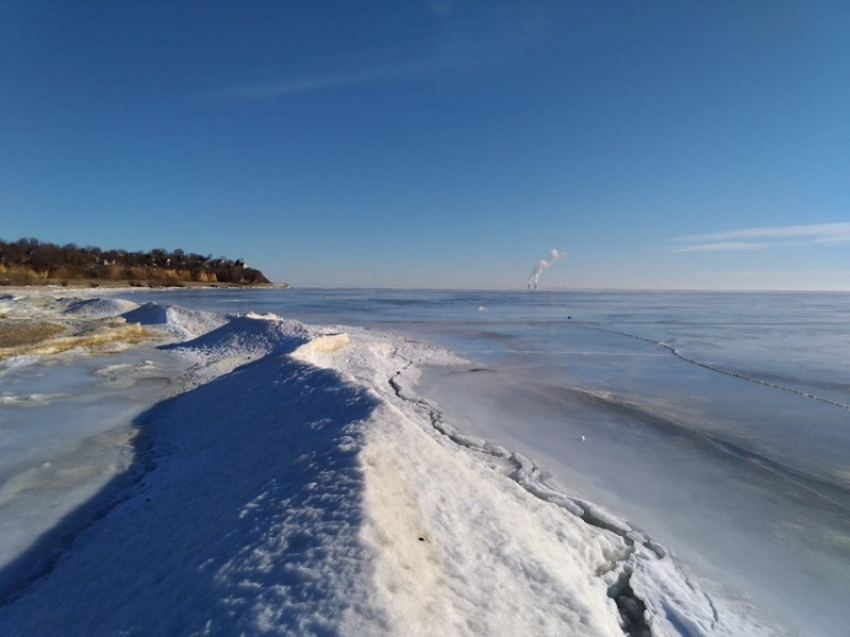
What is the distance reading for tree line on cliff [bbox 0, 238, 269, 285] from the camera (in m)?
79.9

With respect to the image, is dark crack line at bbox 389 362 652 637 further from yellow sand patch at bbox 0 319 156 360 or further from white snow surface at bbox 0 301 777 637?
yellow sand patch at bbox 0 319 156 360

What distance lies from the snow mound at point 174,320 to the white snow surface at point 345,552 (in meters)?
16.9

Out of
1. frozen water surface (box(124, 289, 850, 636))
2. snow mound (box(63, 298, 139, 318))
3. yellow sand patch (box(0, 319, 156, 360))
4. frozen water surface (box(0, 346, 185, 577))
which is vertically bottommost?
frozen water surface (box(0, 346, 185, 577))

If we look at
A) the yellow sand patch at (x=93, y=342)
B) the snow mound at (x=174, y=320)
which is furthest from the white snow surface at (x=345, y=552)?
the snow mound at (x=174, y=320)

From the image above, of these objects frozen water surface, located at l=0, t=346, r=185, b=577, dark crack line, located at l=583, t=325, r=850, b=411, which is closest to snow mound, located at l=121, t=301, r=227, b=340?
frozen water surface, located at l=0, t=346, r=185, b=577

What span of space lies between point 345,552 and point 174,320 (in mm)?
24010

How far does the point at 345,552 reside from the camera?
3018mm

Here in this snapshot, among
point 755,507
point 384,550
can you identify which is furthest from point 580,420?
point 384,550

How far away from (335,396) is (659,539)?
4558 millimetres

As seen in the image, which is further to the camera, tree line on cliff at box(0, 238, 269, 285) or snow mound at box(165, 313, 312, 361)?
tree line on cliff at box(0, 238, 269, 285)

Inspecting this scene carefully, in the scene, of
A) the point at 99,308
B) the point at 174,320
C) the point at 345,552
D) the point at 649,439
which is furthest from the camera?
the point at 99,308

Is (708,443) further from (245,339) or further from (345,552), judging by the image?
(245,339)

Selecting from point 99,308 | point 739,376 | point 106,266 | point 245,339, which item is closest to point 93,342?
point 245,339

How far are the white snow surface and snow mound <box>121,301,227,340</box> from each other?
A: 16868mm
